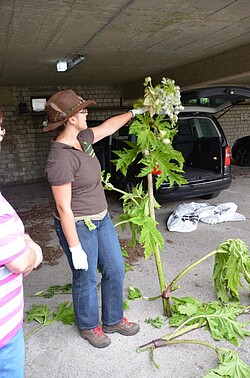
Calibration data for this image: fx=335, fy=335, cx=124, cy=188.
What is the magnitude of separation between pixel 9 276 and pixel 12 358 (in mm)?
342

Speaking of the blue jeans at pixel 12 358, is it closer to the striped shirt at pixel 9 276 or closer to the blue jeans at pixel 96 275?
the striped shirt at pixel 9 276

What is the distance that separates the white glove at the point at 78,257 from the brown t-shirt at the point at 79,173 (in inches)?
8.3

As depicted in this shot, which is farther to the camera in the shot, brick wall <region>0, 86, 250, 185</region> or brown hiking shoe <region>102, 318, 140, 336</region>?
brick wall <region>0, 86, 250, 185</region>

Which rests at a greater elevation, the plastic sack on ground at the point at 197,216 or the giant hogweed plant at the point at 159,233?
the giant hogweed plant at the point at 159,233

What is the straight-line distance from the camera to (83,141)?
214cm

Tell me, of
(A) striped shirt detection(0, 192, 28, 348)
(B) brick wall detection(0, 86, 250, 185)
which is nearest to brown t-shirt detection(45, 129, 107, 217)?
(A) striped shirt detection(0, 192, 28, 348)

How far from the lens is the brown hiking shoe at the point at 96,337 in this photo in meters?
2.34

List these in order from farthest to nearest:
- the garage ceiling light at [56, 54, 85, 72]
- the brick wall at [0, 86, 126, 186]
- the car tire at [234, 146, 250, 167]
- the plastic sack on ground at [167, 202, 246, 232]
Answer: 1. the car tire at [234, 146, 250, 167]
2. the brick wall at [0, 86, 126, 186]
3. the garage ceiling light at [56, 54, 85, 72]
4. the plastic sack on ground at [167, 202, 246, 232]

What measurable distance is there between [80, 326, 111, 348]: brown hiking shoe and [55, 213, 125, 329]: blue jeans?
4 cm

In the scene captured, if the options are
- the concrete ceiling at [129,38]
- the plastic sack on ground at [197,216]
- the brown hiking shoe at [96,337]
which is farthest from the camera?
the plastic sack on ground at [197,216]

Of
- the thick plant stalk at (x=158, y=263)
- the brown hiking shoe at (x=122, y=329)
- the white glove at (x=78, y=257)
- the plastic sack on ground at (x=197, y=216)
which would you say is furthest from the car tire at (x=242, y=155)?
the white glove at (x=78, y=257)

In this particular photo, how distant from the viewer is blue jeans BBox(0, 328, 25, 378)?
1.27 metres

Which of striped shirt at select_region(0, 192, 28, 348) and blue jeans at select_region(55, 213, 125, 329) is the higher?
striped shirt at select_region(0, 192, 28, 348)

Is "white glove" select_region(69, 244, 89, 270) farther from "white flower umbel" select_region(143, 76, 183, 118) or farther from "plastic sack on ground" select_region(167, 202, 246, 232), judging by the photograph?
"plastic sack on ground" select_region(167, 202, 246, 232)
